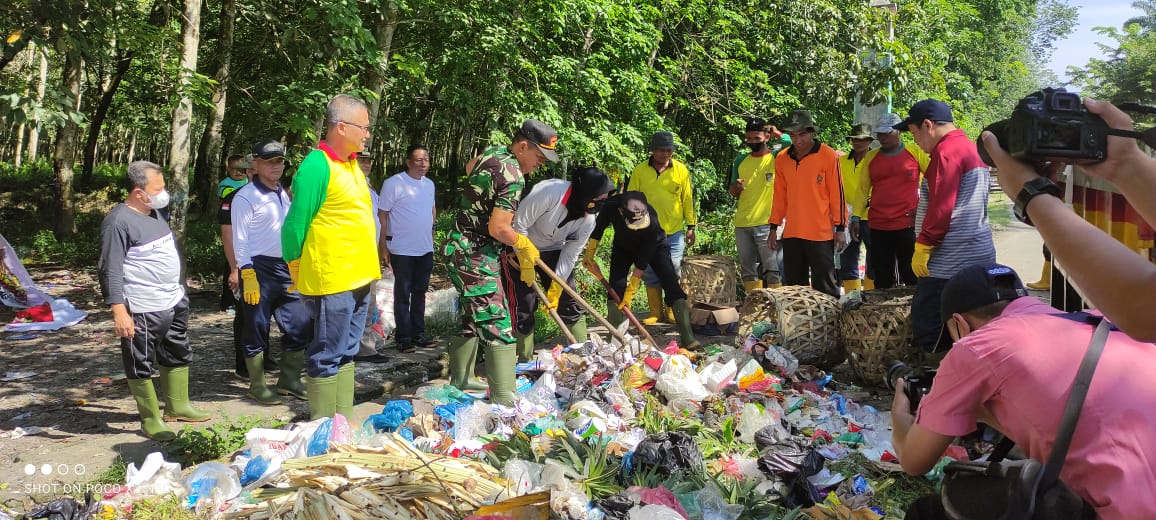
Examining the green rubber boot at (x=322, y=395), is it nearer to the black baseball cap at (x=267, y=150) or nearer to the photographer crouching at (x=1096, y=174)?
the black baseball cap at (x=267, y=150)

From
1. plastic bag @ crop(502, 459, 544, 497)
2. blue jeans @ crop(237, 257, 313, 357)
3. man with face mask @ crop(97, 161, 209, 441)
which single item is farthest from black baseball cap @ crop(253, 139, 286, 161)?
plastic bag @ crop(502, 459, 544, 497)

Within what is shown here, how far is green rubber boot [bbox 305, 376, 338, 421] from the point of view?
4559 mm

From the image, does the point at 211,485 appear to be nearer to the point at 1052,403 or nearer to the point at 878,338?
the point at 1052,403

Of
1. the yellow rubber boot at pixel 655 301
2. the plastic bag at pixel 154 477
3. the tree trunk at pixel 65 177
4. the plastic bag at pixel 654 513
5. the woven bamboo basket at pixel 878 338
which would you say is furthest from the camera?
the tree trunk at pixel 65 177

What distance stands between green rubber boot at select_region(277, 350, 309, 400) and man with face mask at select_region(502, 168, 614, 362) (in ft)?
5.16

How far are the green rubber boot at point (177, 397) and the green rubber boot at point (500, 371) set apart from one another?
188 cm

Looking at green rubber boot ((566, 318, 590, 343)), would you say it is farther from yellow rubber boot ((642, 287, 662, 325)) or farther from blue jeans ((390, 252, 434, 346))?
yellow rubber boot ((642, 287, 662, 325))

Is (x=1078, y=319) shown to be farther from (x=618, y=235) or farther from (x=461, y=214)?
(x=618, y=235)

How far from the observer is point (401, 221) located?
278 inches

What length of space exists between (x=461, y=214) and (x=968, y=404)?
3720 mm

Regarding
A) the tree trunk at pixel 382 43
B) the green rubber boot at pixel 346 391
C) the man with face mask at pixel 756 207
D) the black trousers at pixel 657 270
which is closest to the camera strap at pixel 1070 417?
the green rubber boot at pixel 346 391

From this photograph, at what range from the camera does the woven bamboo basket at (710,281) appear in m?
8.36

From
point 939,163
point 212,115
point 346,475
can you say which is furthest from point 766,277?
point 212,115

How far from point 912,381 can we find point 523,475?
1.88 m
